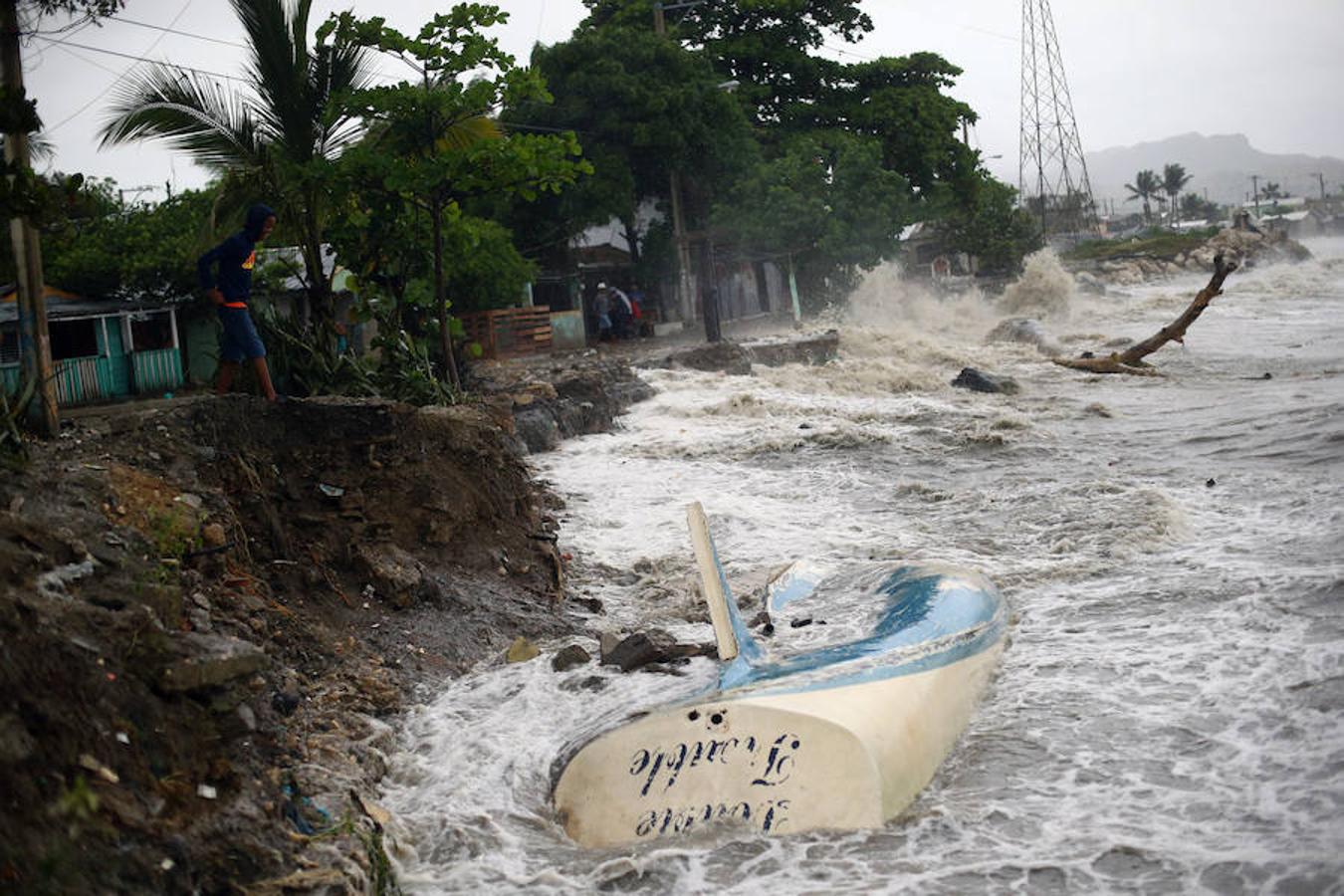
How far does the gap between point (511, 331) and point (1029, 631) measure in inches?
755

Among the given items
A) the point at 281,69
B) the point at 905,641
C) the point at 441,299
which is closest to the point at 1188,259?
the point at 441,299

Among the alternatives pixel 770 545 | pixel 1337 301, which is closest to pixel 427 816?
pixel 770 545

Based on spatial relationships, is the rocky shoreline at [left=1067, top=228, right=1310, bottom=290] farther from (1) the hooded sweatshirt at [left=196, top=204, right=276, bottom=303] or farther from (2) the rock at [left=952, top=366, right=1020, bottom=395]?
(1) the hooded sweatshirt at [left=196, top=204, right=276, bottom=303]

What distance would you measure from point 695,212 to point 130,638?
29460 mm

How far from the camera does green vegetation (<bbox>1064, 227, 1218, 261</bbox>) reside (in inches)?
2484

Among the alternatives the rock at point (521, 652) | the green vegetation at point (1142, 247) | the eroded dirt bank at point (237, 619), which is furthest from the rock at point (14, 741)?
the green vegetation at point (1142, 247)

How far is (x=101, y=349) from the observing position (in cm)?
1895

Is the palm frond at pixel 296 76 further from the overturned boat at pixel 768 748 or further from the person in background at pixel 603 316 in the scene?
the person in background at pixel 603 316

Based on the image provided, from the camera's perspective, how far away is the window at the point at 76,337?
1892 cm

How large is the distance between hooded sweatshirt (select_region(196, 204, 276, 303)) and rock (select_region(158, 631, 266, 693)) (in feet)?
13.4

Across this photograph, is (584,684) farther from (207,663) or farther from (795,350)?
(795,350)

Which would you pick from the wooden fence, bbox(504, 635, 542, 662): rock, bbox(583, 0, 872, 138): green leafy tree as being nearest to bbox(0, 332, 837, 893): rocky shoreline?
bbox(504, 635, 542, 662): rock

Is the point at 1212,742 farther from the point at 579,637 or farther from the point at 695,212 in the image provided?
the point at 695,212

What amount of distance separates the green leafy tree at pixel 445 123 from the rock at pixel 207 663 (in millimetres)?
6719
